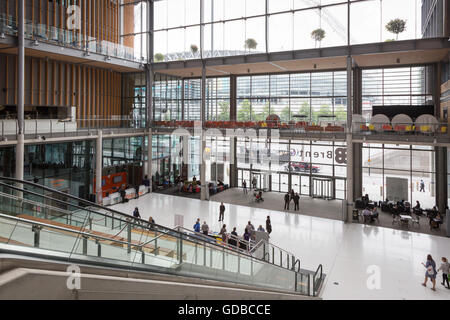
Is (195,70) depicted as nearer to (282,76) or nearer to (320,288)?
(282,76)

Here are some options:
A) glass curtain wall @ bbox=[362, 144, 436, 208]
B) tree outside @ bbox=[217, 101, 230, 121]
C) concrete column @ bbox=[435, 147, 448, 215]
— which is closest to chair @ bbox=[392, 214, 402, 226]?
glass curtain wall @ bbox=[362, 144, 436, 208]

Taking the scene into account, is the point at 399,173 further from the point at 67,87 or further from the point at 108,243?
the point at 67,87

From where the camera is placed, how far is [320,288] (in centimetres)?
1039

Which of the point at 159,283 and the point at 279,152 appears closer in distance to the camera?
the point at 159,283

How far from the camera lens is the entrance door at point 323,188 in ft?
76.8

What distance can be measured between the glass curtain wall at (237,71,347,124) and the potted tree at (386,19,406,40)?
4.80 m

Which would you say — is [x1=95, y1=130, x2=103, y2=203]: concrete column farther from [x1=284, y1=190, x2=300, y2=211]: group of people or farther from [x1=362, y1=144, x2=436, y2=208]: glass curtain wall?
[x1=362, y1=144, x2=436, y2=208]: glass curtain wall

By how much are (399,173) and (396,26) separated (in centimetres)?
869

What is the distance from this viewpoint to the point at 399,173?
67.9 ft

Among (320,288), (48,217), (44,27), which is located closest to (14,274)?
(48,217)

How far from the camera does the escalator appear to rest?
10.3 feet

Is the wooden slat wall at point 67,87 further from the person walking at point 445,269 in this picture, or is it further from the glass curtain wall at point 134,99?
the person walking at point 445,269

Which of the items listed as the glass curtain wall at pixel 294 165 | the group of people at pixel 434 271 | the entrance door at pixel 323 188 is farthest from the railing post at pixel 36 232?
the entrance door at pixel 323 188
